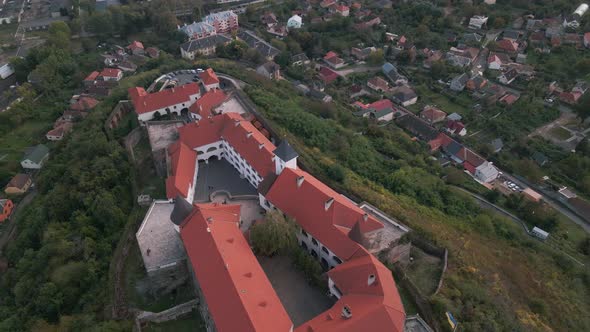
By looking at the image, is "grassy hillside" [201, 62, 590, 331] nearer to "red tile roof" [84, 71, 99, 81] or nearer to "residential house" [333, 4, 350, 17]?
"red tile roof" [84, 71, 99, 81]

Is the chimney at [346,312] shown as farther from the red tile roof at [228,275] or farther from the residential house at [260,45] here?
the residential house at [260,45]

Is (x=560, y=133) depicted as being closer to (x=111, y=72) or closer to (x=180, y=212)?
(x=180, y=212)

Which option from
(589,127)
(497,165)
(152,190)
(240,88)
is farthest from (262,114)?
(589,127)

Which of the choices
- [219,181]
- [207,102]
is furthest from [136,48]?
[219,181]

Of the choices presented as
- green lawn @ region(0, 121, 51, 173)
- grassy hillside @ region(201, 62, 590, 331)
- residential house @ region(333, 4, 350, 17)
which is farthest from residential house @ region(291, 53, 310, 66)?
green lawn @ region(0, 121, 51, 173)

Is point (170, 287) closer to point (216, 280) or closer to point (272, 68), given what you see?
point (216, 280)

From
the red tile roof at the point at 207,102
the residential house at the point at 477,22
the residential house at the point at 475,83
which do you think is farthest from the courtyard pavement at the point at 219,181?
the residential house at the point at 477,22
